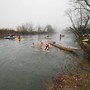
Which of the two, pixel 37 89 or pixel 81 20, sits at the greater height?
pixel 81 20

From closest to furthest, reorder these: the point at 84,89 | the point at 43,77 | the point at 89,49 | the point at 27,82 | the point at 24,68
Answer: the point at 84,89 < the point at 27,82 < the point at 43,77 < the point at 24,68 < the point at 89,49

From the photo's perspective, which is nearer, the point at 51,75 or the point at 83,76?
the point at 83,76

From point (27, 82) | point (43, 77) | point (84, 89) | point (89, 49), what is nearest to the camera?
point (84, 89)

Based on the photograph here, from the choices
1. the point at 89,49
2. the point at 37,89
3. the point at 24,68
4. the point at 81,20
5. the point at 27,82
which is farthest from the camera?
the point at 81,20

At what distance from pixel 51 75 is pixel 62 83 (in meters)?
2.30

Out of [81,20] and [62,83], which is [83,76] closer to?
[62,83]

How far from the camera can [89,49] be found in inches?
754

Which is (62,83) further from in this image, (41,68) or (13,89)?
(41,68)

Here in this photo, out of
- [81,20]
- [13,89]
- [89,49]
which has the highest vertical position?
[81,20]

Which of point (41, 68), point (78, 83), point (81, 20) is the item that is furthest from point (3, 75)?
point (81, 20)

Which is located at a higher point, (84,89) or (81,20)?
(81,20)

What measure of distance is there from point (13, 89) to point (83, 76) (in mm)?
5586

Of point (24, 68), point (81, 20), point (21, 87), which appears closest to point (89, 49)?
point (24, 68)

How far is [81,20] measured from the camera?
155 ft
